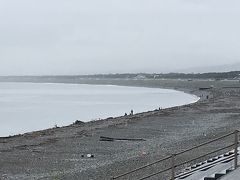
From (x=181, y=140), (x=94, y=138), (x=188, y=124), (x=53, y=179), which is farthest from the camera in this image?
(x=188, y=124)

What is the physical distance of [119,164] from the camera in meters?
17.8

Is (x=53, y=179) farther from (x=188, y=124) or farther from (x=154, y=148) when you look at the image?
(x=188, y=124)

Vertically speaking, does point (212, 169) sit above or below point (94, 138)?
above

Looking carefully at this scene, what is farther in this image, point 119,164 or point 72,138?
point 72,138

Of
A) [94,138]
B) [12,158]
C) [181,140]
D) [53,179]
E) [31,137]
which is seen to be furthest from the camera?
[31,137]

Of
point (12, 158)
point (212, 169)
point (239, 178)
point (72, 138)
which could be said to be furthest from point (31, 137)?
point (239, 178)

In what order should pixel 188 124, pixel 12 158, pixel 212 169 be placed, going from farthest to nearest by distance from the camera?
pixel 188 124, pixel 12 158, pixel 212 169

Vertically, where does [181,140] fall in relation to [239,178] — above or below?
below

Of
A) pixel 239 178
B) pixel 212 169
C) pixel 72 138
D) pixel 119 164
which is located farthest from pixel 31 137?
pixel 239 178

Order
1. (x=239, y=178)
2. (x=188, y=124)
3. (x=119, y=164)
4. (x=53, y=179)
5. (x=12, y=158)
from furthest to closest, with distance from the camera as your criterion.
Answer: (x=188, y=124), (x=12, y=158), (x=119, y=164), (x=53, y=179), (x=239, y=178)

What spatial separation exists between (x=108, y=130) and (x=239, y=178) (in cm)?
2206

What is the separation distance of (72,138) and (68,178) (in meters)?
11.5

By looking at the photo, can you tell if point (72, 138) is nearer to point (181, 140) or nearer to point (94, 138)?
point (94, 138)

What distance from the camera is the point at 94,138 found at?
1063 inches
